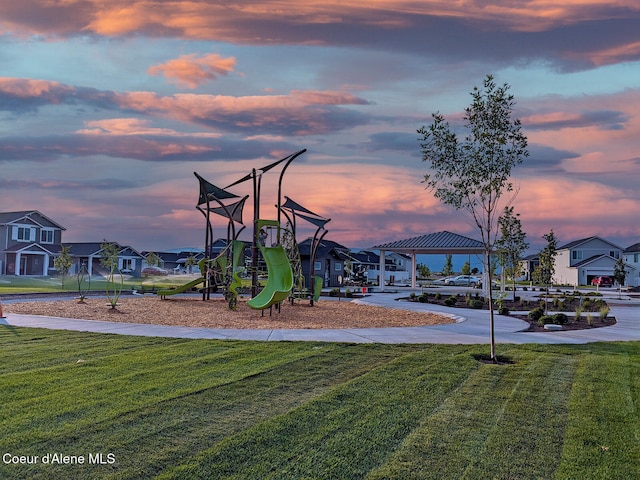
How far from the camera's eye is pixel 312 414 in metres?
5.79

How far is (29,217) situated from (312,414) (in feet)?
168

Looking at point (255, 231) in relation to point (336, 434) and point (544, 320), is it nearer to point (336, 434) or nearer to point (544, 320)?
point (544, 320)

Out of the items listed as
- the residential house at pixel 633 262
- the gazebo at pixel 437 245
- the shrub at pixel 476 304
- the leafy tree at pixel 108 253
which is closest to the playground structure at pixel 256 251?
the shrub at pixel 476 304

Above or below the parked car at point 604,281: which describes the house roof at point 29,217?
above

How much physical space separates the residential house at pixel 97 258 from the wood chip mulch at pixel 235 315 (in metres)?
35.1

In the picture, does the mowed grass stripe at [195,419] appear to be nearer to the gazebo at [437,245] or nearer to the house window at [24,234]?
the gazebo at [437,245]

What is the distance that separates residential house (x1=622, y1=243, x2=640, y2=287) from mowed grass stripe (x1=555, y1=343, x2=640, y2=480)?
56891 mm

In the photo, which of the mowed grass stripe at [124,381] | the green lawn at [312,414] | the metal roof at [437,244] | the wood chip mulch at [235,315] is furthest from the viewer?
the metal roof at [437,244]

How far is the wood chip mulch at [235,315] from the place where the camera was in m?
14.6

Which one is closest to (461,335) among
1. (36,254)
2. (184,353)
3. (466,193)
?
(466,193)

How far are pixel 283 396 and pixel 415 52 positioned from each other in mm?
11138

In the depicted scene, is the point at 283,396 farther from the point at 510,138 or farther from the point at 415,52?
the point at 415,52

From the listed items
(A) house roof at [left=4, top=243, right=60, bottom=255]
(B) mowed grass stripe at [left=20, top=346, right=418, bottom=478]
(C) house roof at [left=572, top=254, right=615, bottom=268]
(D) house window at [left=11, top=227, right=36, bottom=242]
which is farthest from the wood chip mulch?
A: (C) house roof at [left=572, top=254, right=615, bottom=268]

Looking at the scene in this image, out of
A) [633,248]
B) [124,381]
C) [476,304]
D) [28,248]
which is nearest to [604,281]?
[633,248]
